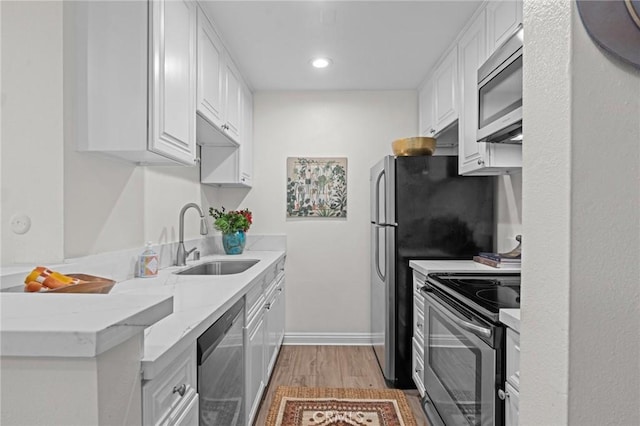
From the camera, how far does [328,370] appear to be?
10.4ft

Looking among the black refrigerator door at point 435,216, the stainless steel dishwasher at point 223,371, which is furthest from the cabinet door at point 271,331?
the black refrigerator door at point 435,216

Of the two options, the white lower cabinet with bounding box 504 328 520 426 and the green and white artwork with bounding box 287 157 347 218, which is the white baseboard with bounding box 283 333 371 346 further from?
the white lower cabinet with bounding box 504 328 520 426

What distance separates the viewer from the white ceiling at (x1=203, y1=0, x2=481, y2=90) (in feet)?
7.39

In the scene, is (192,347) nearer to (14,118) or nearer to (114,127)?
(114,127)

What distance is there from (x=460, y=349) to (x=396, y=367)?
1.25 metres

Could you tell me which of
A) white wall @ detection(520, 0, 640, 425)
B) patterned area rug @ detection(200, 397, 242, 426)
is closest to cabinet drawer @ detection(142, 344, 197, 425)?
patterned area rug @ detection(200, 397, 242, 426)

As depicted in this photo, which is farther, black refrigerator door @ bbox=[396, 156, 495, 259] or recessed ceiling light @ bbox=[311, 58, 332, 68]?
recessed ceiling light @ bbox=[311, 58, 332, 68]

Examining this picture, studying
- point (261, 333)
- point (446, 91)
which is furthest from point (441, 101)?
point (261, 333)

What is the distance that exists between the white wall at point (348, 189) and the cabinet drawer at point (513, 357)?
2.42 meters

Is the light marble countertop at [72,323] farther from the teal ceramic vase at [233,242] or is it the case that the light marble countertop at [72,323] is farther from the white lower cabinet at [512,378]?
the teal ceramic vase at [233,242]

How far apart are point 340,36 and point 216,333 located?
207 centimetres

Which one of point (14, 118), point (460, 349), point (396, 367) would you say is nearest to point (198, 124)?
point (14, 118)

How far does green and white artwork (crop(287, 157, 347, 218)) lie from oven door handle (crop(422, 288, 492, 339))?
173 cm

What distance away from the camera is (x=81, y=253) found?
1.62 m
